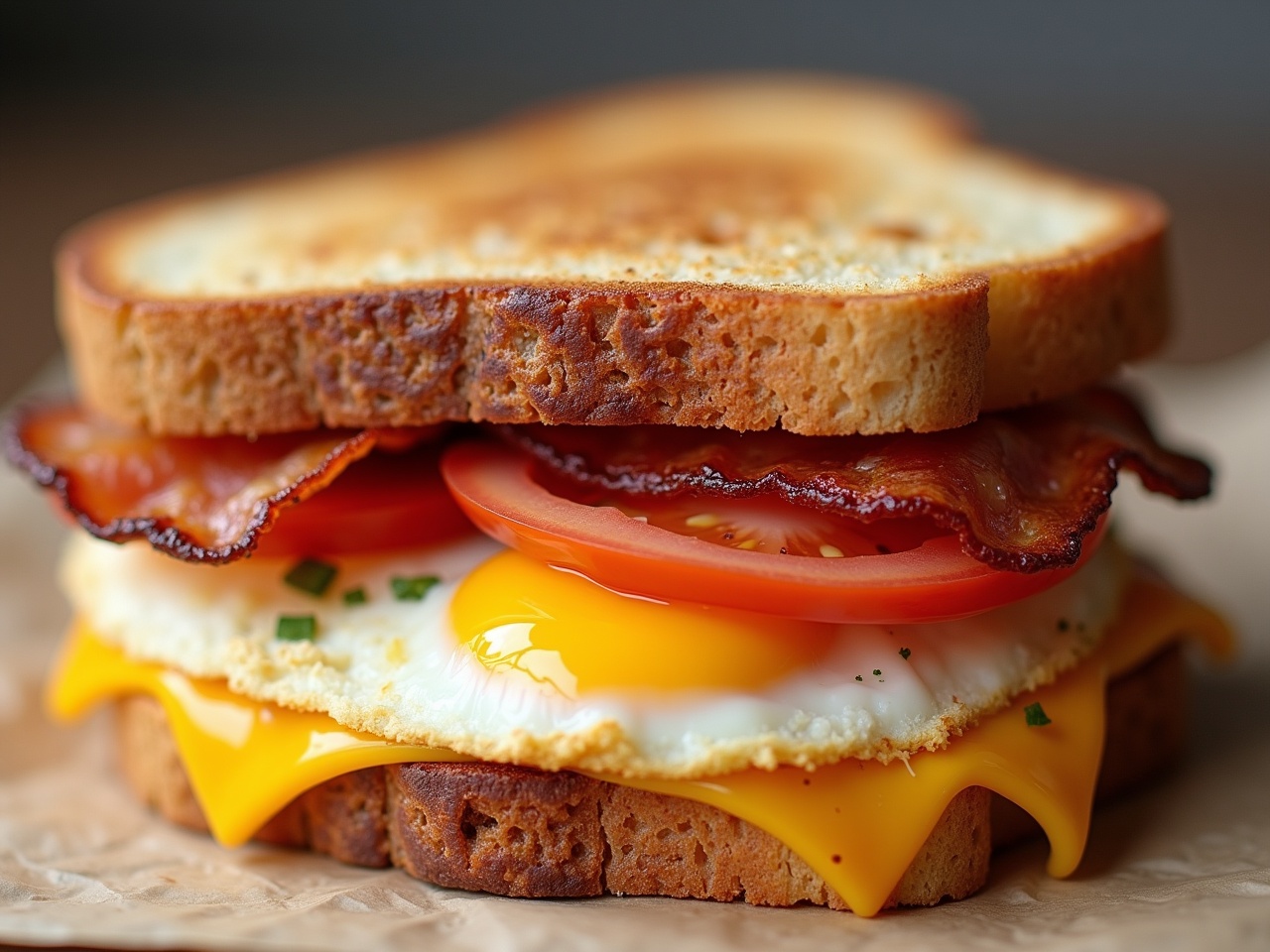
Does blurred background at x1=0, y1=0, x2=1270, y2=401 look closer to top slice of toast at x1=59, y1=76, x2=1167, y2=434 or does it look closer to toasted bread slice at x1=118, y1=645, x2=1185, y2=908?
top slice of toast at x1=59, y1=76, x2=1167, y2=434

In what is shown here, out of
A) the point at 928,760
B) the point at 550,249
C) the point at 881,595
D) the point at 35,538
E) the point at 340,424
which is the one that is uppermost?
the point at 550,249

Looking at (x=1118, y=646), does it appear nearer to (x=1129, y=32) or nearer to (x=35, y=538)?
(x=35, y=538)

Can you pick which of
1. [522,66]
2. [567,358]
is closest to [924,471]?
[567,358]

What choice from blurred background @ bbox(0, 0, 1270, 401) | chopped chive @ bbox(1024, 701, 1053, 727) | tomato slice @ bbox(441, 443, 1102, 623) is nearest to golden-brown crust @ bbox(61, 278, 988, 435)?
tomato slice @ bbox(441, 443, 1102, 623)

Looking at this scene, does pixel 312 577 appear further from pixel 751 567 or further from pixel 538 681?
pixel 751 567

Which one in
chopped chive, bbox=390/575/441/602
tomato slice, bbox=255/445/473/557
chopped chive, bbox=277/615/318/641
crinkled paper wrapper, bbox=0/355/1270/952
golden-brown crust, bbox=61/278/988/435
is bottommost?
crinkled paper wrapper, bbox=0/355/1270/952

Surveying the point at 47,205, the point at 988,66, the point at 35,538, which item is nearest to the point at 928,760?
the point at 35,538
